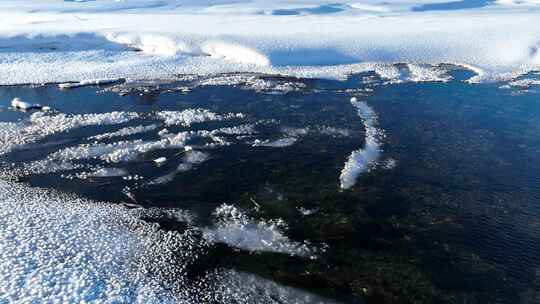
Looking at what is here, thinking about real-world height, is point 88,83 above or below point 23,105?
above

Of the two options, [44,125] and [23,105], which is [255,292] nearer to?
[44,125]

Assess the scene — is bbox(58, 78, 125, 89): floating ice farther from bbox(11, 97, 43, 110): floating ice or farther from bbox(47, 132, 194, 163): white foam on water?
bbox(47, 132, 194, 163): white foam on water

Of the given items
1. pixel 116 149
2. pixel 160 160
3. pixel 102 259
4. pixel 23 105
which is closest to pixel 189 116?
pixel 116 149

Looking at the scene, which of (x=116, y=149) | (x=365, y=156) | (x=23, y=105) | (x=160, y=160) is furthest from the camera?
(x=23, y=105)

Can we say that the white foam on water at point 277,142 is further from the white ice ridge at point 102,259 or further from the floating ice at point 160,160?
the white ice ridge at point 102,259

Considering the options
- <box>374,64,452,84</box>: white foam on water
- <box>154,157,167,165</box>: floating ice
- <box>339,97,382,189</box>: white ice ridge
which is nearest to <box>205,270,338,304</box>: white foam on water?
<box>339,97,382,189</box>: white ice ridge

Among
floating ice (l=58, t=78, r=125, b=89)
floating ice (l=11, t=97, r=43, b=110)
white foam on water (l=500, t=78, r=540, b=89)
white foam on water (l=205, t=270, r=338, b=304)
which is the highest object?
floating ice (l=58, t=78, r=125, b=89)

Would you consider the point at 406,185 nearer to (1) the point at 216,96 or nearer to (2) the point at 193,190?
(2) the point at 193,190

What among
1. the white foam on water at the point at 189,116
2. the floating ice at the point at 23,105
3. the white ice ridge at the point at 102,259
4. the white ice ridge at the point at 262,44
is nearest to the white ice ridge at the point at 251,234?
the white ice ridge at the point at 102,259
